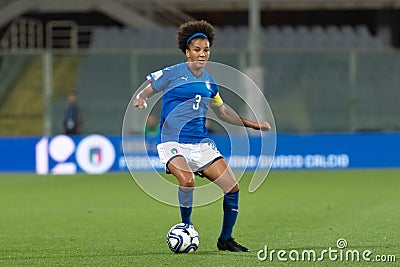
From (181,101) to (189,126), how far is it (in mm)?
257

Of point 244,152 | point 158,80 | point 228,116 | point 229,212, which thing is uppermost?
point 244,152

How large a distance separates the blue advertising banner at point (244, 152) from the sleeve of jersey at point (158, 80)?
54.2 ft

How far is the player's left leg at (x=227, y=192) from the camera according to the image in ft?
36.1

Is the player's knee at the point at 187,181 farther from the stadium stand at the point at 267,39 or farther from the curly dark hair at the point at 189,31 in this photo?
the stadium stand at the point at 267,39

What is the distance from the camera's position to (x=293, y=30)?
37000 mm

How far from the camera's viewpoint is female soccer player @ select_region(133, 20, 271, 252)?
1098 cm

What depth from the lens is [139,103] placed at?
10633mm

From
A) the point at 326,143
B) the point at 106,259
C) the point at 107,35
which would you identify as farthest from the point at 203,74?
the point at 107,35

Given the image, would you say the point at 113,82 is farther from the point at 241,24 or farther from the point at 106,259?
the point at 106,259

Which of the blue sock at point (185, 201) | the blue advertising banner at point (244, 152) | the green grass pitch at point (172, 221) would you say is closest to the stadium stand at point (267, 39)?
the blue advertising banner at point (244, 152)

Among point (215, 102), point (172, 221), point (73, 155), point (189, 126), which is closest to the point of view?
point (189, 126)

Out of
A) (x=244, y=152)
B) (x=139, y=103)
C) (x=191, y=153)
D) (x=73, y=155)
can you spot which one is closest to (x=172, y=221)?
(x=191, y=153)

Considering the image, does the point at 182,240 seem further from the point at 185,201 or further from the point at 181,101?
the point at 181,101

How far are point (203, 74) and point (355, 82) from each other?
20.4m
